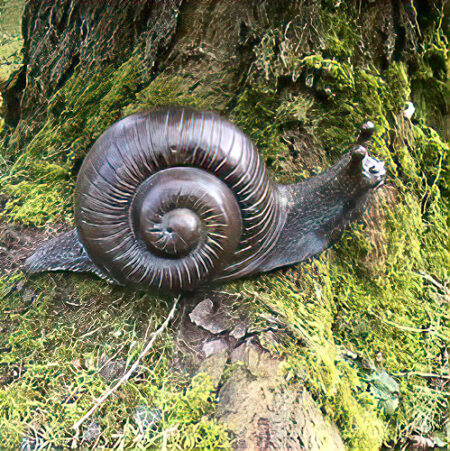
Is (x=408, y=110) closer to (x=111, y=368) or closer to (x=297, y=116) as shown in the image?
(x=297, y=116)

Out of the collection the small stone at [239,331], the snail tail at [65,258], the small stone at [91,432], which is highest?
the small stone at [239,331]

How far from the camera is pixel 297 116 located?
6.16 ft

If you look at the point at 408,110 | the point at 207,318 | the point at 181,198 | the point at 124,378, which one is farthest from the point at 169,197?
the point at 408,110

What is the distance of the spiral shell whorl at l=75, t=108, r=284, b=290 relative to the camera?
1.49 m

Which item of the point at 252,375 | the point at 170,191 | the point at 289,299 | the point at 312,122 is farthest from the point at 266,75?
the point at 252,375

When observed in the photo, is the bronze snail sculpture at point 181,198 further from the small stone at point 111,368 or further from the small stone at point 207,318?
the small stone at point 111,368

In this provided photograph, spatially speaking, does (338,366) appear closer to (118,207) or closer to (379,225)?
(379,225)

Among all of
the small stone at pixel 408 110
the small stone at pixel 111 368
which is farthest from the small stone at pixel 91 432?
the small stone at pixel 408 110

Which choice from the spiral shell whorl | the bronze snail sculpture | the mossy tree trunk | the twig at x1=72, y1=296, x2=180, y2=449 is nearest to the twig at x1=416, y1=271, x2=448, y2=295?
the mossy tree trunk

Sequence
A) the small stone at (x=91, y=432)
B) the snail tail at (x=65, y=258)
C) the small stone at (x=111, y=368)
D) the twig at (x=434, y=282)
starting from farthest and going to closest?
1. the twig at (x=434, y=282)
2. the snail tail at (x=65, y=258)
3. the small stone at (x=111, y=368)
4. the small stone at (x=91, y=432)

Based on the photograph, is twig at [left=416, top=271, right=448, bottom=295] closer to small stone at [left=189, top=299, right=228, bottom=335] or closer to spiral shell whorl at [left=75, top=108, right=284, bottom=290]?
spiral shell whorl at [left=75, top=108, right=284, bottom=290]

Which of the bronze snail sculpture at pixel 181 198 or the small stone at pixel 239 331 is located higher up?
the bronze snail sculpture at pixel 181 198

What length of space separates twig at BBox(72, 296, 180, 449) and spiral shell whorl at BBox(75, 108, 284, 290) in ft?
0.57

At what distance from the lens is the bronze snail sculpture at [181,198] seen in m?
1.50
